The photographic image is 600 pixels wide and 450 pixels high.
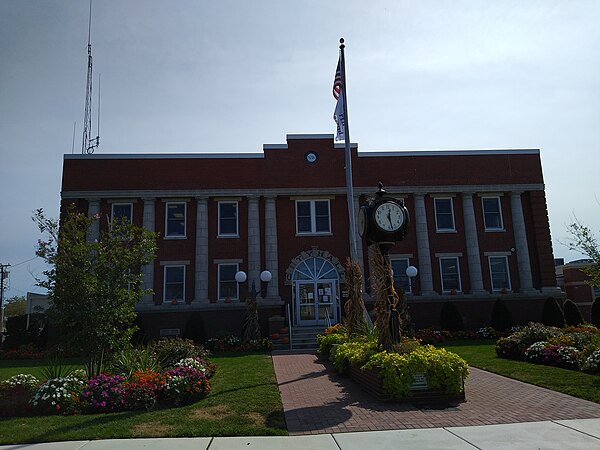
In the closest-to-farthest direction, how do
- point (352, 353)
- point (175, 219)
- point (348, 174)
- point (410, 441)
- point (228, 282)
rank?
point (410, 441)
point (352, 353)
point (348, 174)
point (228, 282)
point (175, 219)

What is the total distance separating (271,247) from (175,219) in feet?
17.9

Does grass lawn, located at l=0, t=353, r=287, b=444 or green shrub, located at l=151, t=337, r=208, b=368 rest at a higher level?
green shrub, located at l=151, t=337, r=208, b=368

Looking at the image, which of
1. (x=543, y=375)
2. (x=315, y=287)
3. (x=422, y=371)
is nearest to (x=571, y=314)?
(x=315, y=287)

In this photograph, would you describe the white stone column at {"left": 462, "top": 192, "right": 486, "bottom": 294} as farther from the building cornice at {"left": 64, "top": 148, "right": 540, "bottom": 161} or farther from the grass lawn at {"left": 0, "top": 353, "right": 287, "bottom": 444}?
Answer: the grass lawn at {"left": 0, "top": 353, "right": 287, "bottom": 444}

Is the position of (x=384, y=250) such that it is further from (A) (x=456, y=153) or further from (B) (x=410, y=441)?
(A) (x=456, y=153)

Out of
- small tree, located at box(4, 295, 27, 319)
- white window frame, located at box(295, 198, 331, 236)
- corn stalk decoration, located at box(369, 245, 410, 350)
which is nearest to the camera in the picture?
corn stalk decoration, located at box(369, 245, 410, 350)

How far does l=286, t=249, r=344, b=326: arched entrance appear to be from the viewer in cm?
2455

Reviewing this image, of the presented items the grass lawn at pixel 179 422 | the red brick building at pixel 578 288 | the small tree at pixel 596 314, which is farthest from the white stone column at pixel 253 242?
the red brick building at pixel 578 288

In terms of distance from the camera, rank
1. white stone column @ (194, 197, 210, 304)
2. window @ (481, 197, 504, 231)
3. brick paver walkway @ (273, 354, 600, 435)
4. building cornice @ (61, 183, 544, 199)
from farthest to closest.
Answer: window @ (481, 197, 504, 231) < building cornice @ (61, 183, 544, 199) < white stone column @ (194, 197, 210, 304) < brick paver walkway @ (273, 354, 600, 435)

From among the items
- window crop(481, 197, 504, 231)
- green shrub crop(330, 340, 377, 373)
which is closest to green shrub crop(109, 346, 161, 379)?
green shrub crop(330, 340, 377, 373)

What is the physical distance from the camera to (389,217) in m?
11.1

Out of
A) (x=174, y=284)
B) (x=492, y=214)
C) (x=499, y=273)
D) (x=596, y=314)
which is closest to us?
(x=596, y=314)

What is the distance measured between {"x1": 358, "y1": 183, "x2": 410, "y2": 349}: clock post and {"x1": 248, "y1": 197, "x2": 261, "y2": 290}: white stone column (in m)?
14.0

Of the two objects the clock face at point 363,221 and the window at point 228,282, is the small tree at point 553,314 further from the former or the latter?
the clock face at point 363,221
